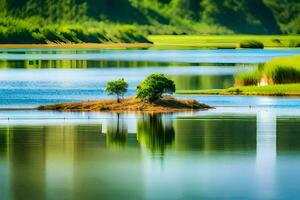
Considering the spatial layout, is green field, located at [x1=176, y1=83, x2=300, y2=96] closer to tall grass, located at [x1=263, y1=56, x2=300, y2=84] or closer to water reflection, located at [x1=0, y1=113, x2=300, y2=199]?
tall grass, located at [x1=263, y1=56, x2=300, y2=84]

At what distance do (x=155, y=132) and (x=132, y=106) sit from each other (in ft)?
35.9

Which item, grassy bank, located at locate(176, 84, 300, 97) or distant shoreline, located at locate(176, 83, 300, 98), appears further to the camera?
grassy bank, located at locate(176, 84, 300, 97)

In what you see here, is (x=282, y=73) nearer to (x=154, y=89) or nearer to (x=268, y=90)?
(x=268, y=90)

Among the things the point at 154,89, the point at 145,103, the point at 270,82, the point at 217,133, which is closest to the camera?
the point at 217,133

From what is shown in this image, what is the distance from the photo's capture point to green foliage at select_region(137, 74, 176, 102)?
54594mm

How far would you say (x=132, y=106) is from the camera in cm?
5609

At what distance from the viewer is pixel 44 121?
50.1 metres

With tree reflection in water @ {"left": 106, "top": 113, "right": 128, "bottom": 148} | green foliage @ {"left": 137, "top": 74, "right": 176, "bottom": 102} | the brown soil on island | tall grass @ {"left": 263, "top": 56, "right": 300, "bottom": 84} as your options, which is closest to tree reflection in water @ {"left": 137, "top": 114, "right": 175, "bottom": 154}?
tree reflection in water @ {"left": 106, "top": 113, "right": 128, "bottom": 148}

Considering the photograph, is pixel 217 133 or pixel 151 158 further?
pixel 217 133

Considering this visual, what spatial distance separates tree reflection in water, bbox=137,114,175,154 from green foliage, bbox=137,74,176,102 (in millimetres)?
2036

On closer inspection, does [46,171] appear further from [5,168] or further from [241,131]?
[241,131]

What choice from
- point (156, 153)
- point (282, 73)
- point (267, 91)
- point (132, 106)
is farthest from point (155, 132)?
point (282, 73)

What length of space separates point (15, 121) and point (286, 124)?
471 inches

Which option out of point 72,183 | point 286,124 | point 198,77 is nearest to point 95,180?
point 72,183
